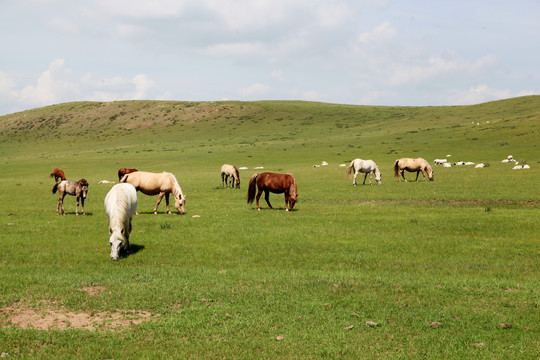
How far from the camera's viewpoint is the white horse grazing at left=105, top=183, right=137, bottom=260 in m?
13.3

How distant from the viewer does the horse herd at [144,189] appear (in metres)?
14.0

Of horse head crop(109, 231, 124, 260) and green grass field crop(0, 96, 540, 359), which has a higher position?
horse head crop(109, 231, 124, 260)

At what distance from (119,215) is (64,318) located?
221 inches

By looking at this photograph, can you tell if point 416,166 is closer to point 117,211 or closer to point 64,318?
point 117,211

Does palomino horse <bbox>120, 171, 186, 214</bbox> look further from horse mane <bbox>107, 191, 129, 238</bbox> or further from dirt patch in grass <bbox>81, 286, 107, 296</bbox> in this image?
dirt patch in grass <bbox>81, 286, 107, 296</bbox>

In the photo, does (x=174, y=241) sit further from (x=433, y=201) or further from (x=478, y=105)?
(x=478, y=105)

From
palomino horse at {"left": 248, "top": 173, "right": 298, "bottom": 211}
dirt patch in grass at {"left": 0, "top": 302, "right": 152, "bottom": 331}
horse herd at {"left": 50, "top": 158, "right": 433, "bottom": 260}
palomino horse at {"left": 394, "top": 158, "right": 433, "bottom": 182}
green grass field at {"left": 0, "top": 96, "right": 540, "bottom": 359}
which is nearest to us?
green grass field at {"left": 0, "top": 96, "right": 540, "bottom": 359}

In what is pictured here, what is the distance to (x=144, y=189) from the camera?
74.5 feet

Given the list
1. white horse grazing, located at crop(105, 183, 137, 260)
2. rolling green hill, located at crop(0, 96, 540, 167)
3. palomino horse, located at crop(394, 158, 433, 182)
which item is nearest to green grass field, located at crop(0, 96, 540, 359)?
white horse grazing, located at crop(105, 183, 137, 260)

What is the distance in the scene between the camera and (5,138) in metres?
130

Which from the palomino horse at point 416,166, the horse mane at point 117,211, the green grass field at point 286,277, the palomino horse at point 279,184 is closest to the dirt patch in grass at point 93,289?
the green grass field at point 286,277

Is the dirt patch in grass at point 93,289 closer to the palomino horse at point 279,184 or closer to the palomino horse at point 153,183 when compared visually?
the palomino horse at point 153,183

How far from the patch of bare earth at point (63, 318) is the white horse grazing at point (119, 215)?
4.05 meters

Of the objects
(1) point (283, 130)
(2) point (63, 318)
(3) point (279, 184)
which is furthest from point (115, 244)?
(1) point (283, 130)
